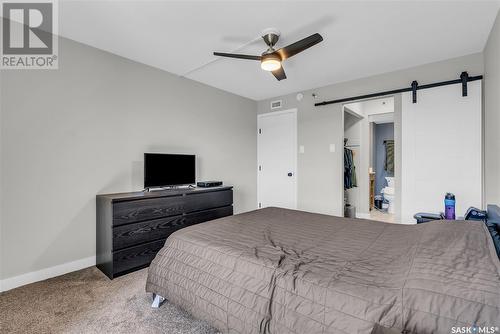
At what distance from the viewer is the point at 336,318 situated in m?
1.00

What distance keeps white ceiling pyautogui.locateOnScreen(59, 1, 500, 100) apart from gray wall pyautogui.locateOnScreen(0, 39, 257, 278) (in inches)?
13.7

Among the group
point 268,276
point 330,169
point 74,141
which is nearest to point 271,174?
point 330,169

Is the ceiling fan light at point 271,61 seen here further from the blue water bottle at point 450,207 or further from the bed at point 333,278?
the blue water bottle at point 450,207

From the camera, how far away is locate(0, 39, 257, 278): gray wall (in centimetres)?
219

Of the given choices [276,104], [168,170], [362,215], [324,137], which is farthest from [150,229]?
[362,215]

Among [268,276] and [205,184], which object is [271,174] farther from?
[268,276]

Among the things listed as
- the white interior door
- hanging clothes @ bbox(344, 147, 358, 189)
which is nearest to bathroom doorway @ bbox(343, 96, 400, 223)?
hanging clothes @ bbox(344, 147, 358, 189)

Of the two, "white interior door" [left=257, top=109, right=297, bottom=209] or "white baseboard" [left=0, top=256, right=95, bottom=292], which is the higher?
"white interior door" [left=257, top=109, right=297, bottom=209]

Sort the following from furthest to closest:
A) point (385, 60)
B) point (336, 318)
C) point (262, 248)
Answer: point (385, 60)
point (262, 248)
point (336, 318)

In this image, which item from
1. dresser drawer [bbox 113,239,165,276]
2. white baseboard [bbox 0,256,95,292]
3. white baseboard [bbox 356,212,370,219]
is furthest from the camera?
white baseboard [bbox 356,212,370,219]

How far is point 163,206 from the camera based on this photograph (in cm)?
274

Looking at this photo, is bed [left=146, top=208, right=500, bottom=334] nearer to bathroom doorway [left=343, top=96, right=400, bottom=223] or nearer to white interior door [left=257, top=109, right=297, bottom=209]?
white interior door [left=257, top=109, right=297, bottom=209]

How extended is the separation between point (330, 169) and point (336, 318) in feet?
10.4

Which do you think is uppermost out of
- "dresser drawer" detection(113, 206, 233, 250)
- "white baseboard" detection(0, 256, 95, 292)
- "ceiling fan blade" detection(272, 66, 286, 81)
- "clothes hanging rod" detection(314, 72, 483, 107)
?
"clothes hanging rod" detection(314, 72, 483, 107)
